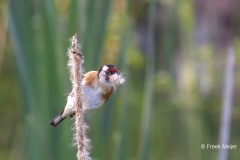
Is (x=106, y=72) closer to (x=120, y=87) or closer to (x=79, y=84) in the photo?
(x=79, y=84)

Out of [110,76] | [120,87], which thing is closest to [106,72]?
[110,76]

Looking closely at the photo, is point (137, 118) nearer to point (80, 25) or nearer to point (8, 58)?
point (8, 58)

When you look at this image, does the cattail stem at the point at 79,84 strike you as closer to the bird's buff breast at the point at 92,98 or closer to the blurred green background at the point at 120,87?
the bird's buff breast at the point at 92,98

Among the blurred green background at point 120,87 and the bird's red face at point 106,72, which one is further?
the blurred green background at point 120,87

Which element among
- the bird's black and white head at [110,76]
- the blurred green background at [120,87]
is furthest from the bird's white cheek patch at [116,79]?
the blurred green background at [120,87]

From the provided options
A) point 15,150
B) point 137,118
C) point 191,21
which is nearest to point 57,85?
point 15,150

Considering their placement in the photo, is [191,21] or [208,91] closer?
[191,21]

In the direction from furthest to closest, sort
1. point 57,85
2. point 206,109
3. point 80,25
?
point 206,109 → point 80,25 → point 57,85
